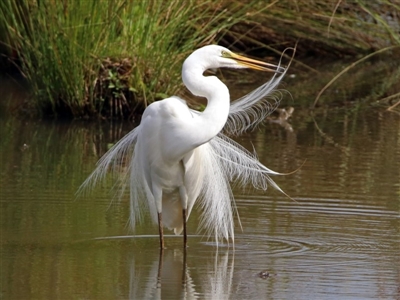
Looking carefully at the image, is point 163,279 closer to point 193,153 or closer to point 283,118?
point 193,153

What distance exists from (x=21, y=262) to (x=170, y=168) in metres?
1.05

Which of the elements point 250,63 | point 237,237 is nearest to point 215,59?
point 250,63

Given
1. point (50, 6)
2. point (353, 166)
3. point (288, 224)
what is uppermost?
point (50, 6)

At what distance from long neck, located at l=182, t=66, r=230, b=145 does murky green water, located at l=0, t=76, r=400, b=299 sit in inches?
28.3

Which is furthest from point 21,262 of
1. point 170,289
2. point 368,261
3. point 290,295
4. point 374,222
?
point 374,222

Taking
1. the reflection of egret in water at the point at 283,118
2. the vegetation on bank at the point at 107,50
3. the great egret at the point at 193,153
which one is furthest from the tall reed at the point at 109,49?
the great egret at the point at 193,153

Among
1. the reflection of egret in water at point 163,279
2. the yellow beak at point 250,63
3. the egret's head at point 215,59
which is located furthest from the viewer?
the yellow beak at point 250,63

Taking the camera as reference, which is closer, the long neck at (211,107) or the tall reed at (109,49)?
the long neck at (211,107)

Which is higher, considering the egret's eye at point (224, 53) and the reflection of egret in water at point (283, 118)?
the reflection of egret in water at point (283, 118)

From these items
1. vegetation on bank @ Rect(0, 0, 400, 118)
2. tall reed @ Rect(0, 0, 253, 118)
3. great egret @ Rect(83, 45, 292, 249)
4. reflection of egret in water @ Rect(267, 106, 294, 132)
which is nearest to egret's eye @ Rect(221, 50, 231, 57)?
great egret @ Rect(83, 45, 292, 249)

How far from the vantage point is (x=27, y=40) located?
10125 millimetres

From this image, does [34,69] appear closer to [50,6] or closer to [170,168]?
[50,6]

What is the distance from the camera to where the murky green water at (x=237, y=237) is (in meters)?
4.83

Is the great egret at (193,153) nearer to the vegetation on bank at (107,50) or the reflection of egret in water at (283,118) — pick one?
the vegetation on bank at (107,50)
